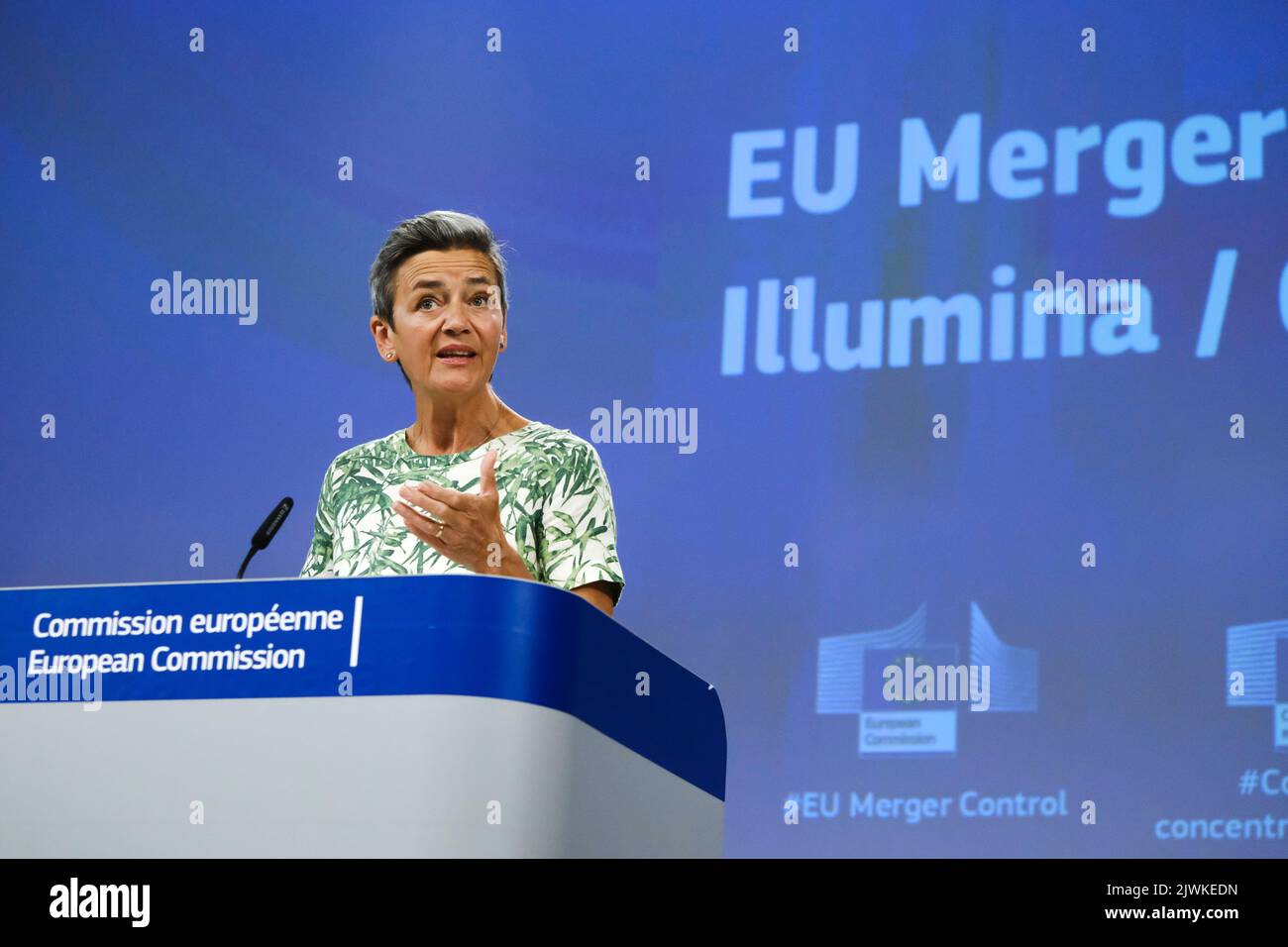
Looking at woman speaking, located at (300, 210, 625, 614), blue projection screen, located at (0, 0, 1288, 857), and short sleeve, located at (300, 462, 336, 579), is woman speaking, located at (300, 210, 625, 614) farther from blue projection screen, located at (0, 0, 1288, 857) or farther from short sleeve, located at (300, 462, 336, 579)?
blue projection screen, located at (0, 0, 1288, 857)

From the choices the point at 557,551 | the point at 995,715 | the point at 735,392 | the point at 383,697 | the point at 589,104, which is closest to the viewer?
the point at 383,697

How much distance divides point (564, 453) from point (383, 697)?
838 millimetres

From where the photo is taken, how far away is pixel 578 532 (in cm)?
247

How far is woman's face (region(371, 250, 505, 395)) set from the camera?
2.67 metres

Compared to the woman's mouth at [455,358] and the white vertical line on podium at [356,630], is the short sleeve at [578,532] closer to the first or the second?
the woman's mouth at [455,358]

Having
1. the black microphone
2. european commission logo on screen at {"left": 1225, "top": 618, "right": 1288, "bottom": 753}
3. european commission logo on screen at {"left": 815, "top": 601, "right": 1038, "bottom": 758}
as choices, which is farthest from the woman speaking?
european commission logo on screen at {"left": 1225, "top": 618, "right": 1288, "bottom": 753}

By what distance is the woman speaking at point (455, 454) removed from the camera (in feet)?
8.06

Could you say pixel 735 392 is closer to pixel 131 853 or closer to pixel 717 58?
pixel 717 58

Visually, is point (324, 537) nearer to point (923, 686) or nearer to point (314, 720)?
point (314, 720)

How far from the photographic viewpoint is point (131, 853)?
6.03 ft

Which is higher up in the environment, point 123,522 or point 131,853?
point 123,522

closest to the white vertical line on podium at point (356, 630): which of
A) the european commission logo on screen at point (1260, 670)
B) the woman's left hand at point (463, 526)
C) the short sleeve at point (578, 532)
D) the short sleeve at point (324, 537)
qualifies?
the woman's left hand at point (463, 526)

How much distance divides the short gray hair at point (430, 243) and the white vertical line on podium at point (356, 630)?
0.96 metres

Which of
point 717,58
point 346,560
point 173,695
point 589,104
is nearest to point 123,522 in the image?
point 589,104
